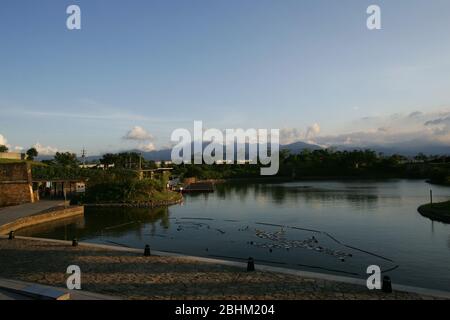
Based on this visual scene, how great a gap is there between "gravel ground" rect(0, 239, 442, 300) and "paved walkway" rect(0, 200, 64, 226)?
44.0 ft

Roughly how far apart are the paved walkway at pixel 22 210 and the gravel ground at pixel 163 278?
13.4m

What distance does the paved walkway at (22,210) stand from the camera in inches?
1135

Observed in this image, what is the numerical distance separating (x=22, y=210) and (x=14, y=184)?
23.1 ft

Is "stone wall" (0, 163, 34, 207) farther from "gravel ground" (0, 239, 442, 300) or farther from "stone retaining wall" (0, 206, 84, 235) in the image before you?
"gravel ground" (0, 239, 442, 300)

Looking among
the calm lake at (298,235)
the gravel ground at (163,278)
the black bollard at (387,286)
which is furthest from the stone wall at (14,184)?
the black bollard at (387,286)

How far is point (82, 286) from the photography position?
12133mm

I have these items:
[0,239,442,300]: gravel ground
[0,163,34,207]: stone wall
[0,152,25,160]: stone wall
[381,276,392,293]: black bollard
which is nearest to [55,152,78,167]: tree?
[0,152,25,160]: stone wall

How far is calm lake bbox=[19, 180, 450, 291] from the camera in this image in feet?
59.4

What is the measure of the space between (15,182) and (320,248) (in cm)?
3340

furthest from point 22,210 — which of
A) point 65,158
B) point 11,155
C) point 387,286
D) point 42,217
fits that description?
point 65,158

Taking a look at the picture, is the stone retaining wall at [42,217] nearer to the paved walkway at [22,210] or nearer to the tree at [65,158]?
the paved walkway at [22,210]
